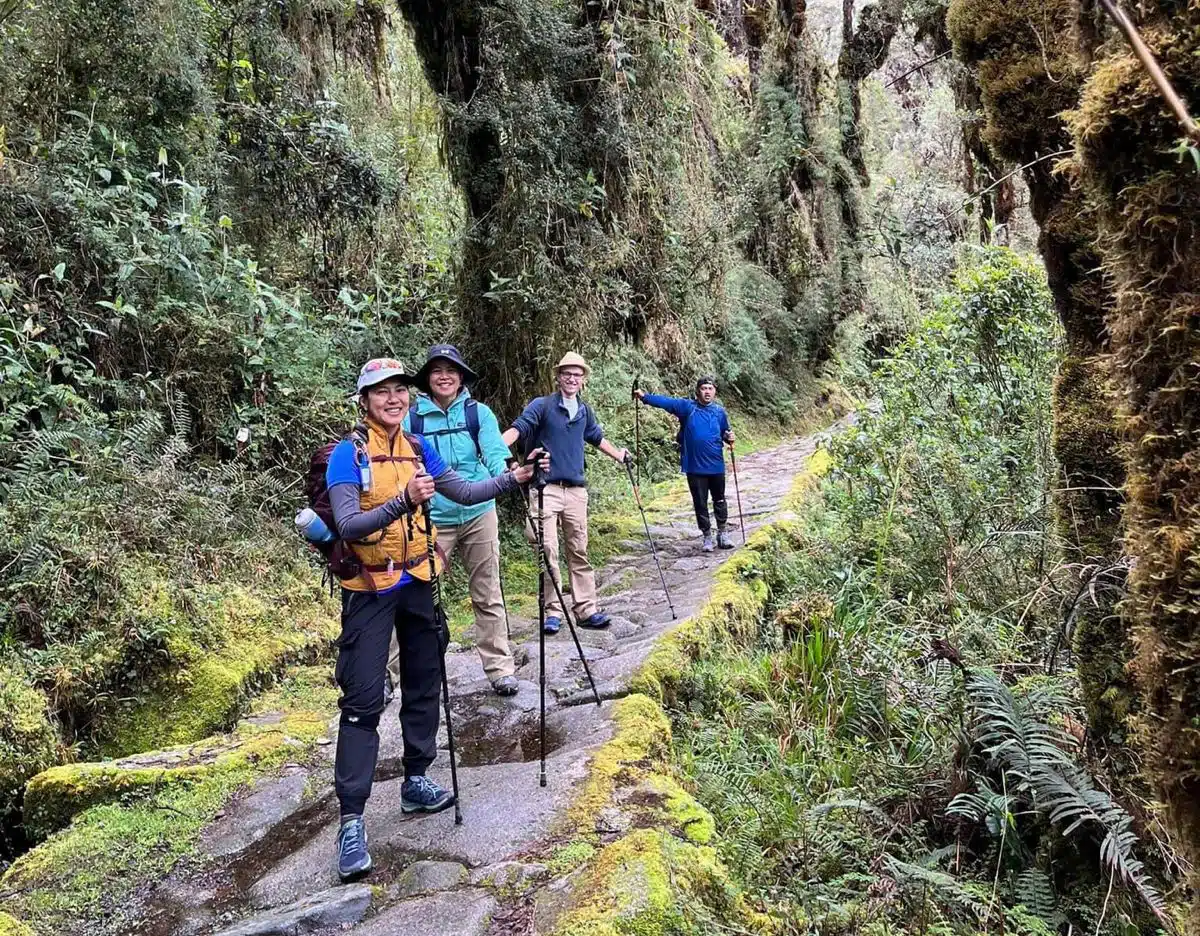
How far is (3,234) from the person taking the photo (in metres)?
7.29

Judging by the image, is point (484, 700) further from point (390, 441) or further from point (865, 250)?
point (865, 250)

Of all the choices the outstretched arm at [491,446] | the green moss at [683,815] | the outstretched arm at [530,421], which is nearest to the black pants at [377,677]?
the green moss at [683,815]

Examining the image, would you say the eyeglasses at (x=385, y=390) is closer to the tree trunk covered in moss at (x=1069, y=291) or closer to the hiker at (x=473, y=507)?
the hiker at (x=473, y=507)

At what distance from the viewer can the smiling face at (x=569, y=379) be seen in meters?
7.13

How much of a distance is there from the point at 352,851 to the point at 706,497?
7043 mm

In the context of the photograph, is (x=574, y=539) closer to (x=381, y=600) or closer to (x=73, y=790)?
(x=381, y=600)

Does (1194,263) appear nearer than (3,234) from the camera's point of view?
Yes

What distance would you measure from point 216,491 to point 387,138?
6329 mm

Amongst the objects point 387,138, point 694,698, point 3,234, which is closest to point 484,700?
point 694,698

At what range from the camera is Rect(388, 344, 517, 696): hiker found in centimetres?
557

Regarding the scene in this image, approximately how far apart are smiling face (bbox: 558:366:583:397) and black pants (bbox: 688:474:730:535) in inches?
128

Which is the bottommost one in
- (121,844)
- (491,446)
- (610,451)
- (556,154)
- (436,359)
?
(121,844)

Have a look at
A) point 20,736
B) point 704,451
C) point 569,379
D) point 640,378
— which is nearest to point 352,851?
point 20,736

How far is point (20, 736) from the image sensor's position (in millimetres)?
4824
